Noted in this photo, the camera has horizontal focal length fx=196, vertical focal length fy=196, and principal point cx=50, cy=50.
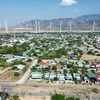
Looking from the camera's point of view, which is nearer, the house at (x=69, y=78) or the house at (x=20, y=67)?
the house at (x=69, y=78)

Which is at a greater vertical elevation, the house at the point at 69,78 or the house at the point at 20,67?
the house at the point at 20,67

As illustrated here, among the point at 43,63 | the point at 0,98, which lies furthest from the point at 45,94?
the point at 43,63

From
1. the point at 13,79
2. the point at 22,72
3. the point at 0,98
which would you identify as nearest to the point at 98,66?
the point at 22,72

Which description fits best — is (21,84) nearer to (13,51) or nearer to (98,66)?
(98,66)

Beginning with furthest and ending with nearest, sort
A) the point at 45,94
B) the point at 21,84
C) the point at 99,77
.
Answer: the point at 99,77 → the point at 21,84 → the point at 45,94

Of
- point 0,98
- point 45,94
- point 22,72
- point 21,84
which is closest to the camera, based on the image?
point 0,98

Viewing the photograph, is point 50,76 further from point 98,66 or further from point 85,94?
point 98,66

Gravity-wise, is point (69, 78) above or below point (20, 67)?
below

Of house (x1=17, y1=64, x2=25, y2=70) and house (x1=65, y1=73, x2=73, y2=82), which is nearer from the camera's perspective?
house (x1=65, y1=73, x2=73, y2=82)

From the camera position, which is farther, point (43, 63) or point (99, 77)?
point (43, 63)

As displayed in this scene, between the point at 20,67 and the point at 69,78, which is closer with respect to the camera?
the point at 69,78

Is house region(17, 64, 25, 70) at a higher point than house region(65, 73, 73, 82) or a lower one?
higher
